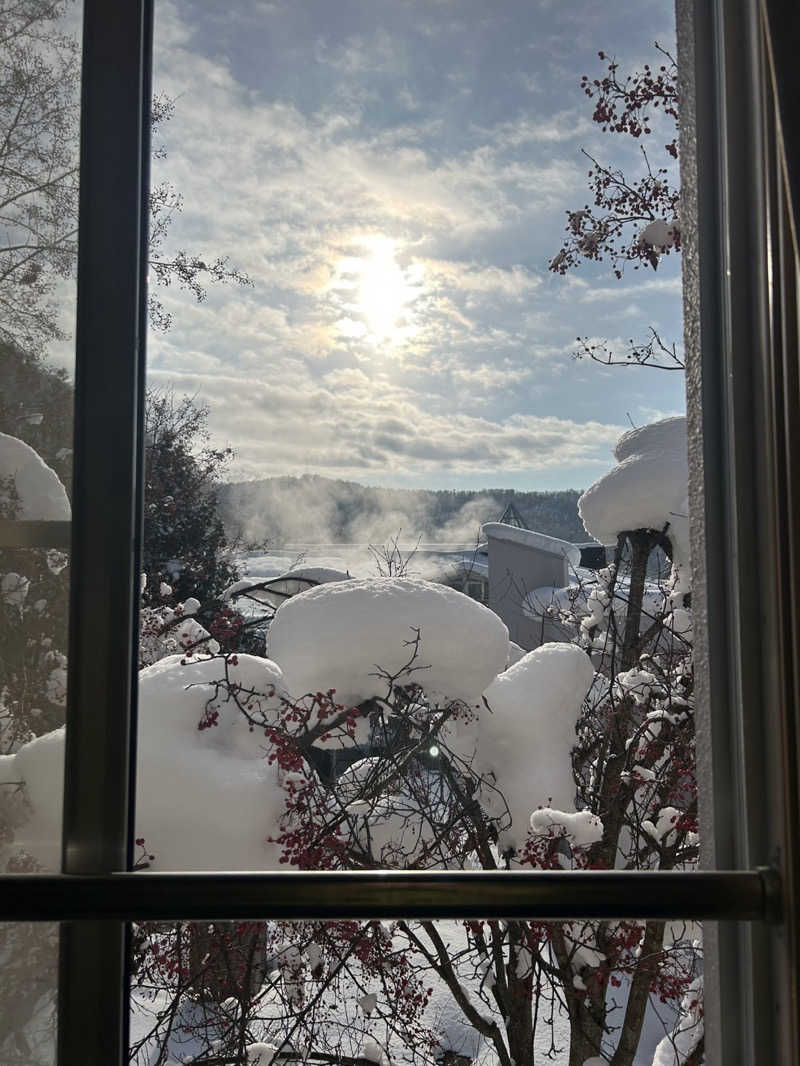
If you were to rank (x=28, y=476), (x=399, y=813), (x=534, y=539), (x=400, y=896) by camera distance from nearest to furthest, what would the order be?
1. (x=400, y=896)
2. (x=28, y=476)
3. (x=399, y=813)
4. (x=534, y=539)

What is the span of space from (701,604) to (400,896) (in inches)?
14.6

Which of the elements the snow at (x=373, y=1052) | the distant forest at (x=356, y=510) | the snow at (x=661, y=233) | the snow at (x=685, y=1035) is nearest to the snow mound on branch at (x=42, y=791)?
the distant forest at (x=356, y=510)

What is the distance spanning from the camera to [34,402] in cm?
67

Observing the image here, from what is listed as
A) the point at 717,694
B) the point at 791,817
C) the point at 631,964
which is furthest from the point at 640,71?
the point at 631,964

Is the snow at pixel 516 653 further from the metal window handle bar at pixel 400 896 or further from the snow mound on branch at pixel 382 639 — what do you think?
the metal window handle bar at pixel 400 896

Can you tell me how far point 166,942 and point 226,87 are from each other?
184 cm

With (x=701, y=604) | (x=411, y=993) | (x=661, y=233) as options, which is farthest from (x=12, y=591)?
→ (x=661, y=233)

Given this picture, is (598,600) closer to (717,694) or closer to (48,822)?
(717,694)

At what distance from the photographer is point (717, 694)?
64 centimetres

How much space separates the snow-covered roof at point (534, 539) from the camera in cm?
167

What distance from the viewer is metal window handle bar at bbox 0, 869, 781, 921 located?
0.55 m

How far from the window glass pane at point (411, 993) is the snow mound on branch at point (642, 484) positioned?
2.81 feet

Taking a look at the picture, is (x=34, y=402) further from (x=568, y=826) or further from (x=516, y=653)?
(x=516, y=653)

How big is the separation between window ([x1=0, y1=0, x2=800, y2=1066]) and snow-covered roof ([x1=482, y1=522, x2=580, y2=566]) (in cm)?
98
